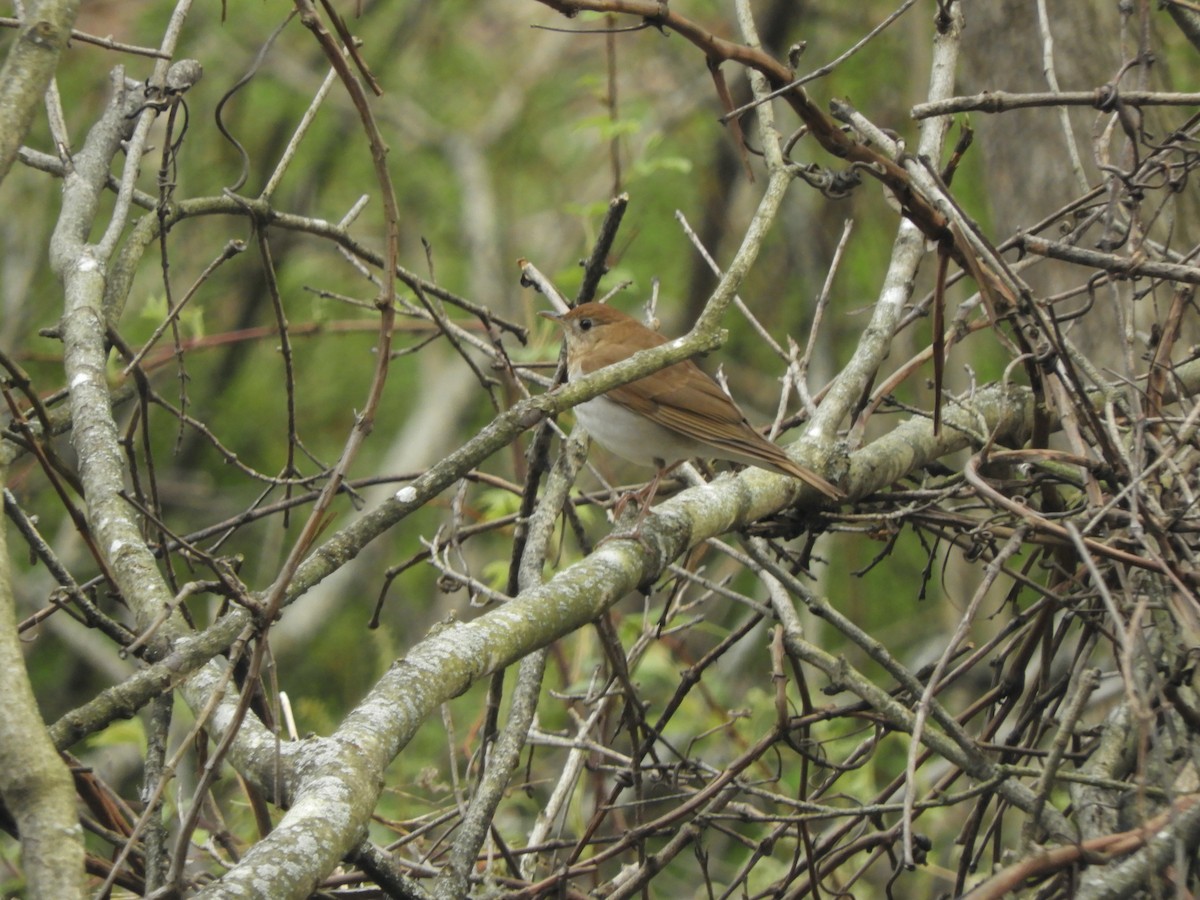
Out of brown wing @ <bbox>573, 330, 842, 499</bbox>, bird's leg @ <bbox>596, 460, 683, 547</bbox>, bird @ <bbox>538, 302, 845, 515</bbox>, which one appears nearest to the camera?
bird's leg @ <bbox>596, 460, 683, 547</bbox>

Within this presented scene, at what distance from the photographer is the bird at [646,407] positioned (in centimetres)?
448

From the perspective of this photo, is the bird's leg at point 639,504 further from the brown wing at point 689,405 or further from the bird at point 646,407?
the brown wing at point 689,405

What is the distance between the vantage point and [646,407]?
4820 mm

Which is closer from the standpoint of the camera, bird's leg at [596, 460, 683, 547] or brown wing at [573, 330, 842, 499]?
bird's leg at [596, 460, 683, 547]

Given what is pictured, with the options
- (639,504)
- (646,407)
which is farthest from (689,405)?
(639,504)

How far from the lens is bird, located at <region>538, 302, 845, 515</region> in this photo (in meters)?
4.48

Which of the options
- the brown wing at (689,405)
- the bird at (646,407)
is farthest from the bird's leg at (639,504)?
the brown wing at (689,405)

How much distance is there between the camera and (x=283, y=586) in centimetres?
188

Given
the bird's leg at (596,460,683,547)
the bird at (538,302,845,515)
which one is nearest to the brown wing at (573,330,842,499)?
the bird at (538,302,845,515)

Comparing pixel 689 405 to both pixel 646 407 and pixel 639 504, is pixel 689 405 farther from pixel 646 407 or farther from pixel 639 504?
pixel 639 504

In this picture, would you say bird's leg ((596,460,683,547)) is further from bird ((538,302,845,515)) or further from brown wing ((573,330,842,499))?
brown wing ((573,330,842,499))

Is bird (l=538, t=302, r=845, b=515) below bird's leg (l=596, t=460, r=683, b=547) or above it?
above

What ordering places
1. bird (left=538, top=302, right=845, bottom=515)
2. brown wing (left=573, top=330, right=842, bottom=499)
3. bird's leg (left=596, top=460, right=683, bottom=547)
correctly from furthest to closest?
bird (left=538, top=302, right=845, bottom=515)
brown wing (left=573, top=330, right=842, bottom=499)
bird's leg (left=596, top=460, right=683, bottom=547)

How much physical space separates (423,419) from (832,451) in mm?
7114
